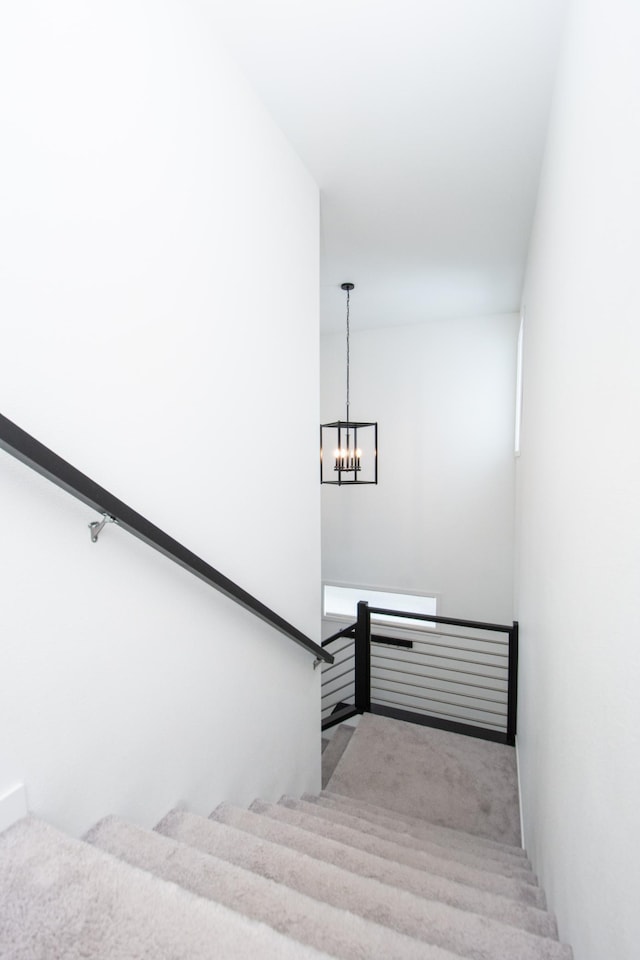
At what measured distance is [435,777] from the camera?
9.86ft

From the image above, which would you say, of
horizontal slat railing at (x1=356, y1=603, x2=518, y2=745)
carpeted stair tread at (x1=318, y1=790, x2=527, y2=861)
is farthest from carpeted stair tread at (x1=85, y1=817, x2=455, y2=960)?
horizontal slat railing at (x1=356, y1=603, x2=518, y2=745)

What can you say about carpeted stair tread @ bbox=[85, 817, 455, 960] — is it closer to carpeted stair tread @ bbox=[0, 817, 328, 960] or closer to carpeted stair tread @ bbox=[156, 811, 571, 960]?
carpeted stair tread @ bbox=[156, 811, 571, 960]

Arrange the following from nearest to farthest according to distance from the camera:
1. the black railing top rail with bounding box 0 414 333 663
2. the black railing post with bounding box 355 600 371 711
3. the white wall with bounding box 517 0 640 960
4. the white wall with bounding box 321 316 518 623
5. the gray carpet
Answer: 1. the white wall with bounding box 517 0 640 960
2. the black railing top rail with bounding box 0 414 333 663
3. the gray carpet
4. the black railing post with bounding box 355 600 371 711
5. the white wall with bounding box 321 316 518 623

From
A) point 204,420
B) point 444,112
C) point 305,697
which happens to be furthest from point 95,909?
point 444,112

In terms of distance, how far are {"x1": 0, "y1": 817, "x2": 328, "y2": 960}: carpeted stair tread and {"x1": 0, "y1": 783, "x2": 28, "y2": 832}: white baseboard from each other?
0.06 ft

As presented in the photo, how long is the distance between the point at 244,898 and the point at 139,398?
120cm

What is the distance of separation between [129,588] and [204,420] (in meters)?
0.59

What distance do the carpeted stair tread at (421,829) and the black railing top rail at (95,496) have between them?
4.72 feet

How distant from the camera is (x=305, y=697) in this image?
230 centimetres

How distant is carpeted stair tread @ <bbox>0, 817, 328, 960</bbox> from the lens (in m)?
0.75

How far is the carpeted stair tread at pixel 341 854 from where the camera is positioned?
1371mm

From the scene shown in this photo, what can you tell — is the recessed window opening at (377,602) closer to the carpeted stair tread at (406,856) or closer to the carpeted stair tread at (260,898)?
the carpeted stair tread at (406,856)

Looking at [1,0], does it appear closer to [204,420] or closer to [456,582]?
[204,420]

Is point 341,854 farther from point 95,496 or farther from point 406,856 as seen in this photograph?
point 95,496
